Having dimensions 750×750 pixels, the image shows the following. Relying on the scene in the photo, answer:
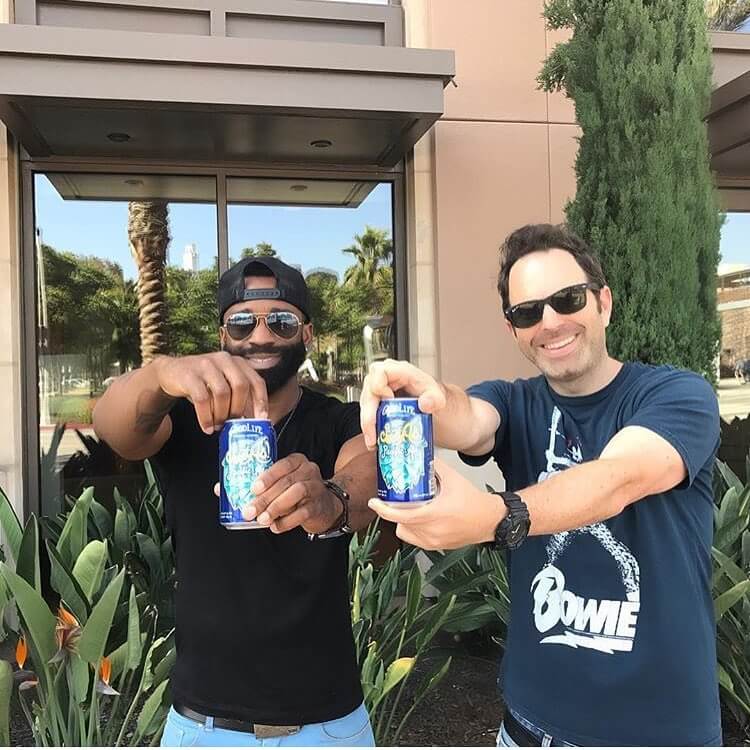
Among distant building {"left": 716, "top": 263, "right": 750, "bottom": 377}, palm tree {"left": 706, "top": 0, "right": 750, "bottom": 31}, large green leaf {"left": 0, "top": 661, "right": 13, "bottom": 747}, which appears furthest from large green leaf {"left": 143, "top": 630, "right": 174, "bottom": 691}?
palm tree {"left": 706, "top": 0, "right": 750, "bottom": 31}

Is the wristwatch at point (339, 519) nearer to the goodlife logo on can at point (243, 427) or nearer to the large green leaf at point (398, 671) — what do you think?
the goodlife logo on can at point (243, 427)

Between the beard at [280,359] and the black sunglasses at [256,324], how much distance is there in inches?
1.2

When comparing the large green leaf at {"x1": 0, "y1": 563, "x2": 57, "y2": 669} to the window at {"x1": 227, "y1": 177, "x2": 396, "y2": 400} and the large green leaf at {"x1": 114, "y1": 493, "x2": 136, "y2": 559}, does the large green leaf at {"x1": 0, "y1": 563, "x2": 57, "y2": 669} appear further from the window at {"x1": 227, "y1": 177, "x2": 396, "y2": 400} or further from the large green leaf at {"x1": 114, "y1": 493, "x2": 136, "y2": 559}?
the window at {"x1": 227, "y1": 177, "x2": 396, "y2": 400}

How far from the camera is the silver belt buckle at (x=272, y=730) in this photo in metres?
1.73

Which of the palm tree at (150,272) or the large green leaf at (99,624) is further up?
the palm tree at (150,272)

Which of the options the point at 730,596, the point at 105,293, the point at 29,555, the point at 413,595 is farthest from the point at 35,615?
the point at 105,293

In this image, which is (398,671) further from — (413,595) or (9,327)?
(9,327)

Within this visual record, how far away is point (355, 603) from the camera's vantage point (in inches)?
133

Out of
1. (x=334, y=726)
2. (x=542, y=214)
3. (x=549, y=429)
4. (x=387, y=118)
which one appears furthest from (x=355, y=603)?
(x=542, y=214)

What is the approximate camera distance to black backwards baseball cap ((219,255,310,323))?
1852mm

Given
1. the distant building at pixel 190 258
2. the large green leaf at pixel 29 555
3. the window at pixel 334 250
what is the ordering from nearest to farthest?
1. the large green leaf at pixel 29 555
2. the window at pixel 334 250
3. the distant building at pixel 190 258

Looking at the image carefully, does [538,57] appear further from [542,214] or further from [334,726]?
[334,726]

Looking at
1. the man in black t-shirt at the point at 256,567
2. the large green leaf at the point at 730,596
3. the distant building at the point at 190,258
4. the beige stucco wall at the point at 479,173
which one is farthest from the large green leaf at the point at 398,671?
the distant building at the point at 190,258

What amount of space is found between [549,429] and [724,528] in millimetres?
2085
